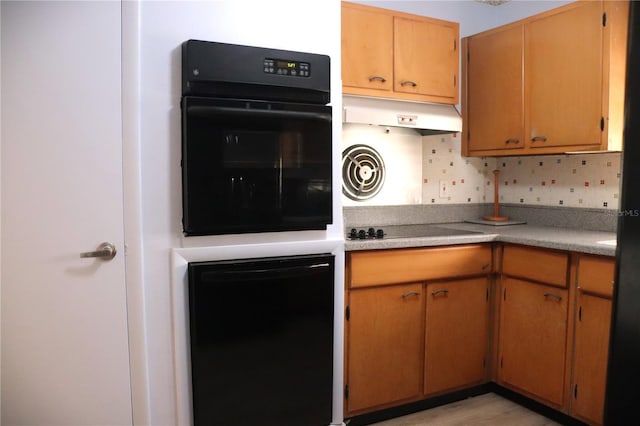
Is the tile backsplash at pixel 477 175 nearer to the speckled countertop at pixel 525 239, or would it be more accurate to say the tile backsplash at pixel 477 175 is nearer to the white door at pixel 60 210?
the speckled countertop at pixel 525 239

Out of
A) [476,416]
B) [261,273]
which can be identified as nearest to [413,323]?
[476,416]

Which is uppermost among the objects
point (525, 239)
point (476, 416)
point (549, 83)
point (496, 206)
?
point (549, 83)

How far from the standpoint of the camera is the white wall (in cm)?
159

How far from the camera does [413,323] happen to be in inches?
92.2

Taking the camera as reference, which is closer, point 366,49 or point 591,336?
point 591,336

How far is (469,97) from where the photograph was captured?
296cm

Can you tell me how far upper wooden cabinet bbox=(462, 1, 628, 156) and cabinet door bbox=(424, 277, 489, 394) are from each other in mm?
887

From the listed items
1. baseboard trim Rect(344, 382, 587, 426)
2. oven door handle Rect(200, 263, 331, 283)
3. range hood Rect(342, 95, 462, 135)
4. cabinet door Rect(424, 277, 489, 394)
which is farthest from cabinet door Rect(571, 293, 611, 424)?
oven door handle Rect(200, 263, 331, 283)

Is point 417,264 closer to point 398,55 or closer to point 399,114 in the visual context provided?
point 399,114

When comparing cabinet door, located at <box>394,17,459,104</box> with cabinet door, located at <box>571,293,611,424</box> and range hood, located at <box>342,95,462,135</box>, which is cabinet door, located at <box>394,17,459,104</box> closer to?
range hood, located at <box>342,95,462,135</box>

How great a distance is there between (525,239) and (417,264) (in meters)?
0.57

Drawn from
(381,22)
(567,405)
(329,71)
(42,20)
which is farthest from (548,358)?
(42,20)

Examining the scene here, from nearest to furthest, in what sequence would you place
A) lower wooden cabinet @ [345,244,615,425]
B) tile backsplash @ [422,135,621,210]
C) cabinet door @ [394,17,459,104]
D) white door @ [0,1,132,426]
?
white door @ [0,1,132,426] < lower wooden cabinet @ [345,244,615,425] < cabinet door @ [394,17,459,104] < tile backsplash @ [422,135,621,210]

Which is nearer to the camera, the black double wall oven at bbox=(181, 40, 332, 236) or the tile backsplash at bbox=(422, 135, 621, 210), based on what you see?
the black double wall oven at bbox=(181, 40, 332, 236)
